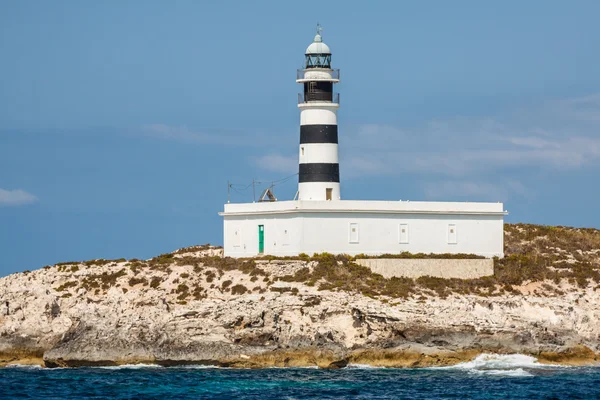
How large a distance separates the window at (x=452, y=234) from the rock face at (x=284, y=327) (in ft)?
16.6

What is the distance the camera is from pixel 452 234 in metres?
49.8

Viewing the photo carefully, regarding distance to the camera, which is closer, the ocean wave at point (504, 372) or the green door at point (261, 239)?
the ocean wave at point (504, 372)

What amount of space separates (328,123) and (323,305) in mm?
10255

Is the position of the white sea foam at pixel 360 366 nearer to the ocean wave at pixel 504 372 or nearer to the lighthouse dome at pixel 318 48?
the ocean wave at pixel 504 372

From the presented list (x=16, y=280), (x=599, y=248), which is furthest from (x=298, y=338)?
(x=599, y=248)

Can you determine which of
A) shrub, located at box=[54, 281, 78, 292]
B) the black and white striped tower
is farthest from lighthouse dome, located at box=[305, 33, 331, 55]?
shrub, located at box=[54, 281, 78, 292]

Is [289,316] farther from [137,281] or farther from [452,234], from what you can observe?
[452,234]

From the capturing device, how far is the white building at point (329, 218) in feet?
158

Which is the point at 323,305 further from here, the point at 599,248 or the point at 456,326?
the point at 599,248

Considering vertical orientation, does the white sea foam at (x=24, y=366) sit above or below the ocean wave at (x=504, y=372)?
above

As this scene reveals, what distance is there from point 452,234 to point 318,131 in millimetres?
7105

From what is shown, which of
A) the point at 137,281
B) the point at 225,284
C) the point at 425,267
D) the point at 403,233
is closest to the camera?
the point at 225,284

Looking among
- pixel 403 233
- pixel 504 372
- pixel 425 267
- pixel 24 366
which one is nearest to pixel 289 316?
pixel 425 267

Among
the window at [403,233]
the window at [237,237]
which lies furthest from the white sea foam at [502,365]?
the window at [237,237]
